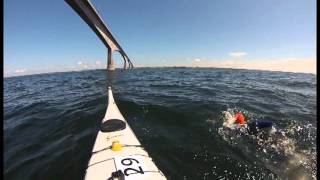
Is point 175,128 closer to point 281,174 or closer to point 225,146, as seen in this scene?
point 225,146

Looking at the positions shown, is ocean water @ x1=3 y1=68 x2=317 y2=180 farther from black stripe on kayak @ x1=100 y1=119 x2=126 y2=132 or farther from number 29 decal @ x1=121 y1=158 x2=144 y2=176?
number 29 decal @ x1=121 y1=158 x2=144 y2=176

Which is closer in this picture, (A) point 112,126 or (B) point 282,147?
(A) point 112,126

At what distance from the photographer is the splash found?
676 centimetres

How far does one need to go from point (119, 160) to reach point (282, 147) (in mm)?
5881

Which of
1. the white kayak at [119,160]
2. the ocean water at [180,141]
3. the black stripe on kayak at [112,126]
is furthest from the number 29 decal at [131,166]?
the black stripe on kayak at [112,126]

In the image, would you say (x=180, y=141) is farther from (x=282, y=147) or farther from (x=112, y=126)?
(x=282, y=147)

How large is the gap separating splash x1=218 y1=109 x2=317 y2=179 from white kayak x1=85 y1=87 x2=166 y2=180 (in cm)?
372

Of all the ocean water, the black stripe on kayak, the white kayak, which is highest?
the black stripe on kayak

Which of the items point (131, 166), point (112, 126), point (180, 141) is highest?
point (112, 126)

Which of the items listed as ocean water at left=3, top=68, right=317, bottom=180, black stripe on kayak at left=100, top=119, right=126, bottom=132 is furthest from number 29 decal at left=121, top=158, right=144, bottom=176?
black stripe on kayak at left=100, top=119, right=126, bottom=132

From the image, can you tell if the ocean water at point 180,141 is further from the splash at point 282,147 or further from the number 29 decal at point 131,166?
the number 29 decal at point 131,166

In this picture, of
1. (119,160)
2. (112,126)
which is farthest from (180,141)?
(119,160)

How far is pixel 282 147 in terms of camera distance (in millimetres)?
8094

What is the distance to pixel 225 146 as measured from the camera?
26.7ft
